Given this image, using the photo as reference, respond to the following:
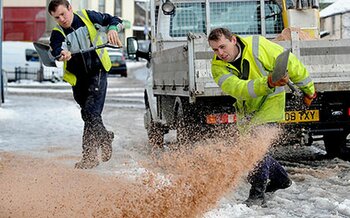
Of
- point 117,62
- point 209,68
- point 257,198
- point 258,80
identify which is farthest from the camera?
point 117,62

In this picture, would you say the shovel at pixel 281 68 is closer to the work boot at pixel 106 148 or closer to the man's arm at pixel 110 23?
the man's arm at pixel 110 23

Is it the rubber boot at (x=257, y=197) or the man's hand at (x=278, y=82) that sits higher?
the man's hand at (x=278, y=82)

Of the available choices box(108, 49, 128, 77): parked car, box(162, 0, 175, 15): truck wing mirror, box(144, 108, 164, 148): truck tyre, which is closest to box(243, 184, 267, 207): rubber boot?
box(144, 108, 164, 148): truck tyre

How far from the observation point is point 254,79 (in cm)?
624

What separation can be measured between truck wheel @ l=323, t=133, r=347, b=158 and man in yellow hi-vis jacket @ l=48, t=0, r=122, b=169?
11.1 feet

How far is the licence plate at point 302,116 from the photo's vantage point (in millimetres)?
9031

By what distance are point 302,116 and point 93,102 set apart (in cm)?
247

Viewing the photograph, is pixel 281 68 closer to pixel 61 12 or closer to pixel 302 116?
pixel 61 12

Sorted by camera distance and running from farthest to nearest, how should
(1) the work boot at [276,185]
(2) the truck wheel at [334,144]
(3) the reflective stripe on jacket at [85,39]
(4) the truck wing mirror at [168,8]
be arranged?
(4) the truck wing mirror at [168,8]
(2) the truck wheel at [334,144]
(3) the reflective stripe on jacket at [85,39]
(1) the work boot at [276,185]

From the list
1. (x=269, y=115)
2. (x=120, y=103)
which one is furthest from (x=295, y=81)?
(x=120, y=103)

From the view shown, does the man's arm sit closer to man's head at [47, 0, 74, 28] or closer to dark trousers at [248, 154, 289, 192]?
man's head at [47, 0, 74, 28]

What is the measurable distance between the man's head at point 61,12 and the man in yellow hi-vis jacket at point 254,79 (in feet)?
6.73

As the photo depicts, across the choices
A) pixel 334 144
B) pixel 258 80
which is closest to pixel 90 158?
pixel 258 80

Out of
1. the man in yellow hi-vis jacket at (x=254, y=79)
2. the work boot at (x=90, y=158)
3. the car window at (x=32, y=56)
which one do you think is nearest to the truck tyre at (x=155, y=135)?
the work boot at (x=90, y=158)
